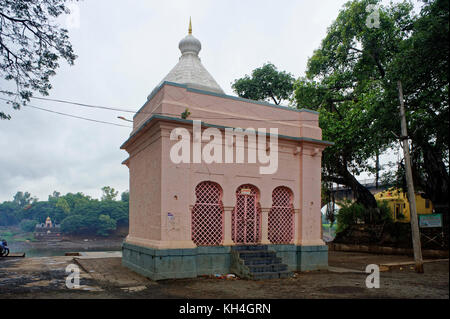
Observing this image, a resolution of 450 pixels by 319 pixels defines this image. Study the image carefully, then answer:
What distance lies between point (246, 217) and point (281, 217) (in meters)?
1.41

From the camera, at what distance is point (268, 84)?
1140 inches

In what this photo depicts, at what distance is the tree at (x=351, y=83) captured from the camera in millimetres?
18812

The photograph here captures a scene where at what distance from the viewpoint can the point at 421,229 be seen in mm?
19141

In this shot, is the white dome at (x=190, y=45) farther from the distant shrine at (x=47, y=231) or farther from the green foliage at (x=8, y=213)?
the green foliage at (x=8, y=213)

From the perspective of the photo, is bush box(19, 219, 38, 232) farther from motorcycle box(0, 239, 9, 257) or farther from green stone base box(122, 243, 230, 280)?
green stone base box(122, 243, 230, 280)

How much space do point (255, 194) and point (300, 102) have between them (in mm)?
11702

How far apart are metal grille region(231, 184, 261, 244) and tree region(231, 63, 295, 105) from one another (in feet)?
57.6

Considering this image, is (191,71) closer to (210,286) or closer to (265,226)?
(265,226)

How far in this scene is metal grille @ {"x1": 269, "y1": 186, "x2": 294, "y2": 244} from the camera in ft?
42.7

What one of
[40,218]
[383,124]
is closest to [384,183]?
[383,124]

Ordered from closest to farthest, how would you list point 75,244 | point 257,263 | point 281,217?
point 257,263, point 281,217, point 75,244

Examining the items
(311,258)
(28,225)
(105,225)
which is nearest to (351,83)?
(311,258)

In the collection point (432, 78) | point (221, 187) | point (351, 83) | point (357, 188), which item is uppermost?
point (351, 83)

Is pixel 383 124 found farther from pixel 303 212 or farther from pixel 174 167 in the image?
pixel 174 167
